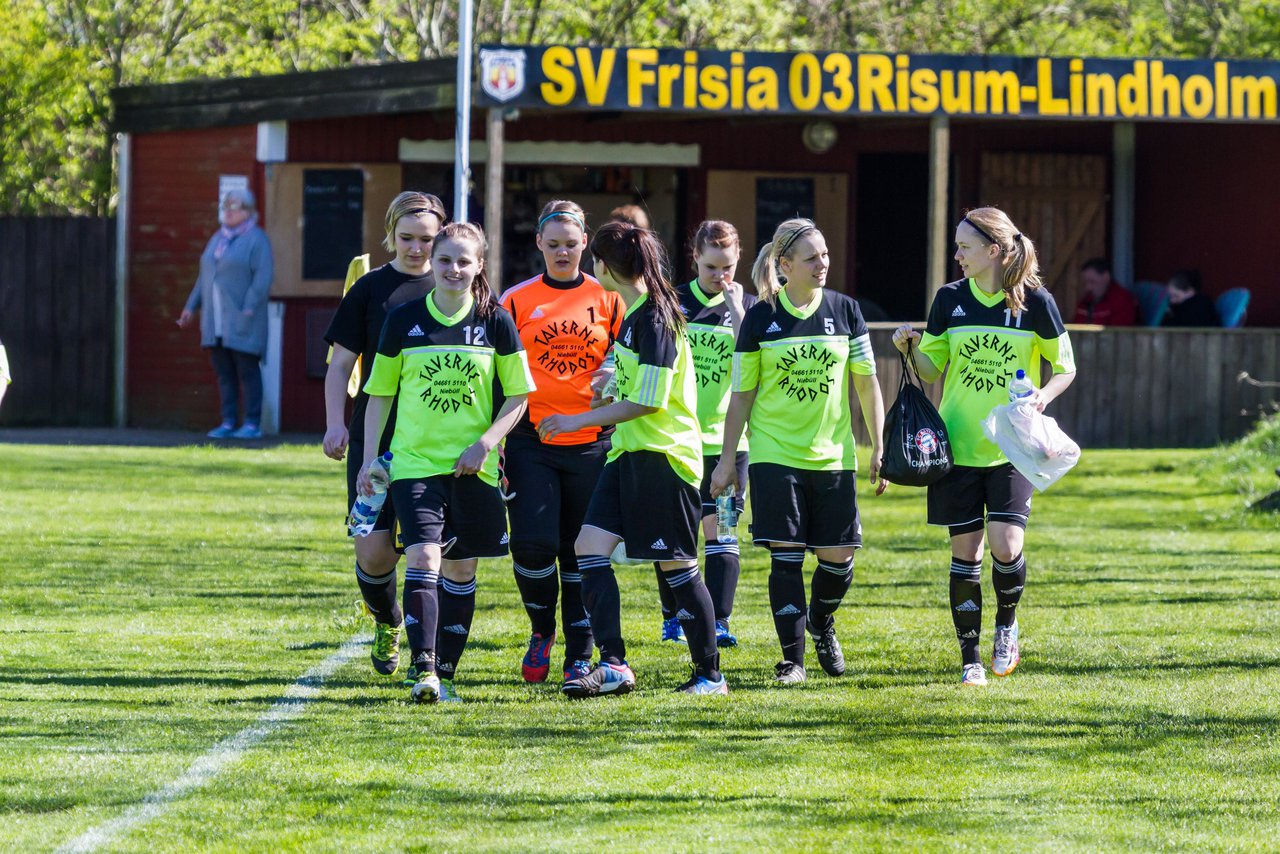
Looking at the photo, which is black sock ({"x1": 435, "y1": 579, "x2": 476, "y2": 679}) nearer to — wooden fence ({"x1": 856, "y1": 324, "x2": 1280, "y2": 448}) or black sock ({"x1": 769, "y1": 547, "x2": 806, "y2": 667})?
black sock ({"x1": 769, "y1": 547, "x2": 806, "y2": 667})

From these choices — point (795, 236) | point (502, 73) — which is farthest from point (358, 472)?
point (502, 73)

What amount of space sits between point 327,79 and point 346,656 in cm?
1154

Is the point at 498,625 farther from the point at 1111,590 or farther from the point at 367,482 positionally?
the point at 1111,590

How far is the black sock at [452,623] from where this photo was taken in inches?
290

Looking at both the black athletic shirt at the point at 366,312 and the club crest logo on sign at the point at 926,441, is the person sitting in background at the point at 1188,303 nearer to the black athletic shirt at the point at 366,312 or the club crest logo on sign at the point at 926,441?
the club crest logo on sign at the point at 926,441

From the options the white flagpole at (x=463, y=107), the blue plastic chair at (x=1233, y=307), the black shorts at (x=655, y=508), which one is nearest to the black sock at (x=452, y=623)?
the black shorts at (x=655, y=508)

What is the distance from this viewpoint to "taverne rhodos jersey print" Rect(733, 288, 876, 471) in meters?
7.47

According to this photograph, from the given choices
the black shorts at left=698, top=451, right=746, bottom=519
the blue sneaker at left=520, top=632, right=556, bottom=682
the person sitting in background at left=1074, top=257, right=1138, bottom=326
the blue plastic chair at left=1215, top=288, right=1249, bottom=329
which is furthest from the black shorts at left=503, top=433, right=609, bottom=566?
the blue plastic chair at left=1215, top=288, right=1249, bottom=329

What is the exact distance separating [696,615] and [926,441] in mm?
1058

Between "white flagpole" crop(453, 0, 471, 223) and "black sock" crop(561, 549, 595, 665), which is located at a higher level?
"white flagpole" crop(453, 0, 471, 223)

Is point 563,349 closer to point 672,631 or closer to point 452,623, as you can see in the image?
point 452,623

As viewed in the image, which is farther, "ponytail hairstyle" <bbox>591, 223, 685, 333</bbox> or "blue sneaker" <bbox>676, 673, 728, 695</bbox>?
"blue sneaker" <bbox>676, 673, 728, 695</bbox>

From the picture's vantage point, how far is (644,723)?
269 inches

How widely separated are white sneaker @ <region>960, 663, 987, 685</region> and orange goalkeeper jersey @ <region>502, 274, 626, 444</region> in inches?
65.9
